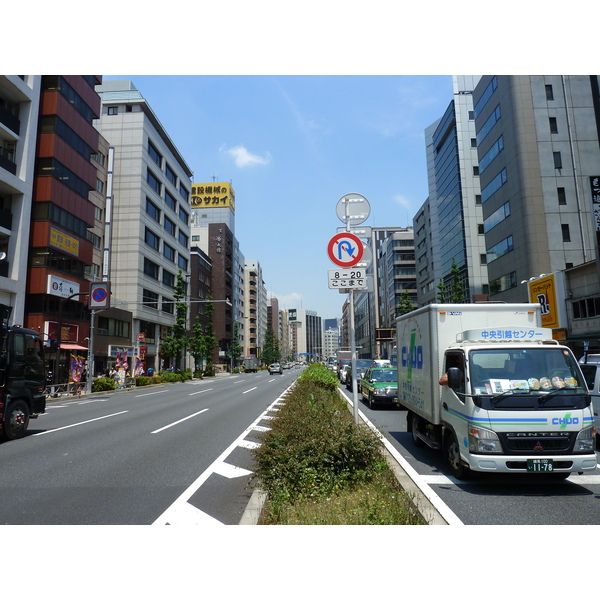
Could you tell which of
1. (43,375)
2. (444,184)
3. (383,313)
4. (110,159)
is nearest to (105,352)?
(110,159)

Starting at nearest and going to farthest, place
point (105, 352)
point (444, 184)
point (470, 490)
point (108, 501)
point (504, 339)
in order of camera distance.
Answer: point (108, 501) → point (470, 490) → point (504, 339) → point (105, 352) → point (444, 184)

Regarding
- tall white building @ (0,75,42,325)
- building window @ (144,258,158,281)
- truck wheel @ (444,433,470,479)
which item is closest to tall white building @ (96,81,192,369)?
building window @ (144,258,158,281)

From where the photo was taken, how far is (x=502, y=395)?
250 inches

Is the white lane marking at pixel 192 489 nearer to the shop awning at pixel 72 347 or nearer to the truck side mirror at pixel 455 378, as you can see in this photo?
the truck side mirror at pixel 455 378

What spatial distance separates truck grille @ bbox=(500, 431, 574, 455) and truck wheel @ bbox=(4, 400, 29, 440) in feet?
34.8

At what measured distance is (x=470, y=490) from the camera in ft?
21.1

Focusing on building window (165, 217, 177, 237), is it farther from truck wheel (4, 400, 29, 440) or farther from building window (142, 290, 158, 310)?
truck wheel (4, 400, 29, 440)

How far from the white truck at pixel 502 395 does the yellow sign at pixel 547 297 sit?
936 inches

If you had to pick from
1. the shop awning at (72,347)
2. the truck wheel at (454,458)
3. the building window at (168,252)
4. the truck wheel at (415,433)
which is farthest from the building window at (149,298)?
the truck wheel at (454,458)

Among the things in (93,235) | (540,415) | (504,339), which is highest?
(93,235)

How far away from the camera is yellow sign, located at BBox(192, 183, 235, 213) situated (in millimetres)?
105625

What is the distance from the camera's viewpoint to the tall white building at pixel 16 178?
29.0 meters

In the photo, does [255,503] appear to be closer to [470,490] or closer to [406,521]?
[406,521]

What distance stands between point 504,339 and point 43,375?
37.8ft
